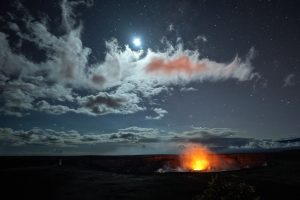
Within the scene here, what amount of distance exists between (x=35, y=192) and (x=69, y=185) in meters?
4.72

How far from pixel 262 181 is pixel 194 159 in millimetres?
35564

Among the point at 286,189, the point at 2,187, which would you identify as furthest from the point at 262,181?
the point at 2,187

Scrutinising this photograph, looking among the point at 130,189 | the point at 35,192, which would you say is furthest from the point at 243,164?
the point at 35,192

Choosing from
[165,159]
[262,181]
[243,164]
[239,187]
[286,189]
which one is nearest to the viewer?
[239,187]

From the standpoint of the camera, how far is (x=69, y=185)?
31.9 meters

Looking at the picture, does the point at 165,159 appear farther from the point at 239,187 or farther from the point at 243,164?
the point at 239,187

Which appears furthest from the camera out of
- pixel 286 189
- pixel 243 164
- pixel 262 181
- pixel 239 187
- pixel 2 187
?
pixel 243 164

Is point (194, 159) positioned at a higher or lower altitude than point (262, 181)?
higher

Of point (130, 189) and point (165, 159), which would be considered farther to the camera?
point (165, 159)

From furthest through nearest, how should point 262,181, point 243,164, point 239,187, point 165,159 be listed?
point 165,159 < point 243,164 < point 262,181 < point 239,187

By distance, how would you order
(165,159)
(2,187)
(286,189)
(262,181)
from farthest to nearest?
(165,159), (262,181), (2,187), (286,189)

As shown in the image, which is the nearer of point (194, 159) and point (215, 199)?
point (215, 199)

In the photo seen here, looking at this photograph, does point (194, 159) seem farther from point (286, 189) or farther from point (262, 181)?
point (286, 189)

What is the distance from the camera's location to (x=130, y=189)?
94.2 ft
